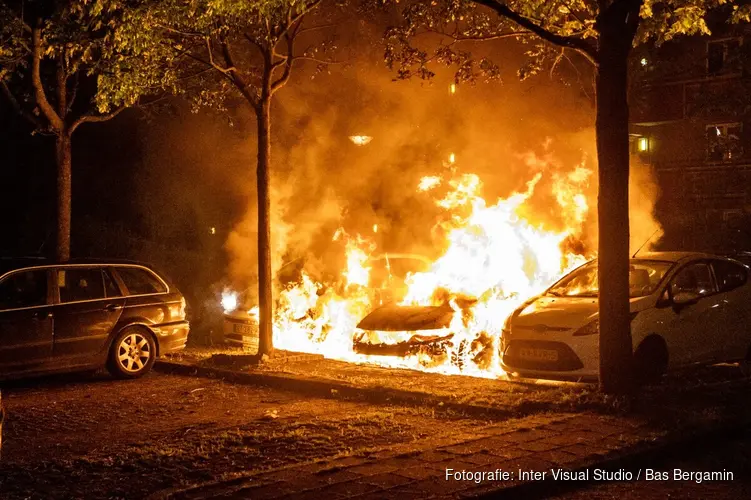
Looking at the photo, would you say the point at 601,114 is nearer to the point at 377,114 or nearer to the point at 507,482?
the point at 507,482

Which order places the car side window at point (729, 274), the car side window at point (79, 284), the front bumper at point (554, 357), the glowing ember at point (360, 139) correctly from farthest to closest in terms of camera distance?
the glowing ember at point (360, 139) < the car side window at point (79, 284) < the car side window at point (729, 274) < the front bumper at point (554, 357)

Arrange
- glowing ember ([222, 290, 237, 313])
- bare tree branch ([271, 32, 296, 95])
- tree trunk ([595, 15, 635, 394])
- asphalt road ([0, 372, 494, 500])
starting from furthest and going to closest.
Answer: glowing ember ([222, 290, 237, 313]) < bare tree branch ([271, 32, 296, 95]) < tree trunk ([595, 15, 635, 394]) < asphalt road ([0, 372, 494, 500])

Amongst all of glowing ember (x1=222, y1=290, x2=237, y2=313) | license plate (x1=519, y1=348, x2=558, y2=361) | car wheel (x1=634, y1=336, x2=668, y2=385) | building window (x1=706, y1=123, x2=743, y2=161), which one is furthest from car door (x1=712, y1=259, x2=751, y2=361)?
building window (x1=706, y1=123, x2=743, y2=161)

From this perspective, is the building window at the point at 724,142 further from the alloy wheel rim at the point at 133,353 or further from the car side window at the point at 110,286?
the car side window at the point at 110,286

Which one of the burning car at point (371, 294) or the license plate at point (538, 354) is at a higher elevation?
the burning car at point (371, 294)

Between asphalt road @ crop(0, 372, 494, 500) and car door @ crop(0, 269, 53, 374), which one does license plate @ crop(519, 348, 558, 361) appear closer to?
asphalt road @ crop(0, 372, 494, 500)

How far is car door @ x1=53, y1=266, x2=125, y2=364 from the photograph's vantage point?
11.1 metres

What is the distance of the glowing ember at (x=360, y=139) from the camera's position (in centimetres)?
2011

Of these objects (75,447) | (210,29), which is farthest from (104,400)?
(210,29)

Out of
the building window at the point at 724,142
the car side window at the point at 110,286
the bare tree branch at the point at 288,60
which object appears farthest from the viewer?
the building window at the point at 724,142

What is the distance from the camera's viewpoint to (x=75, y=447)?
763 centimetres

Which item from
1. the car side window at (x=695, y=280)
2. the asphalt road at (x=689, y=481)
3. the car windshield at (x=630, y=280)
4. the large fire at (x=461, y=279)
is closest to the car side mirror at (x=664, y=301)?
the car windshield at (x=630, y=280)

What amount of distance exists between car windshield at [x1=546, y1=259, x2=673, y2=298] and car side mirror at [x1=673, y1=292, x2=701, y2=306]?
0.30 meters

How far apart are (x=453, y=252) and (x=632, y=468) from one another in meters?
9.38
